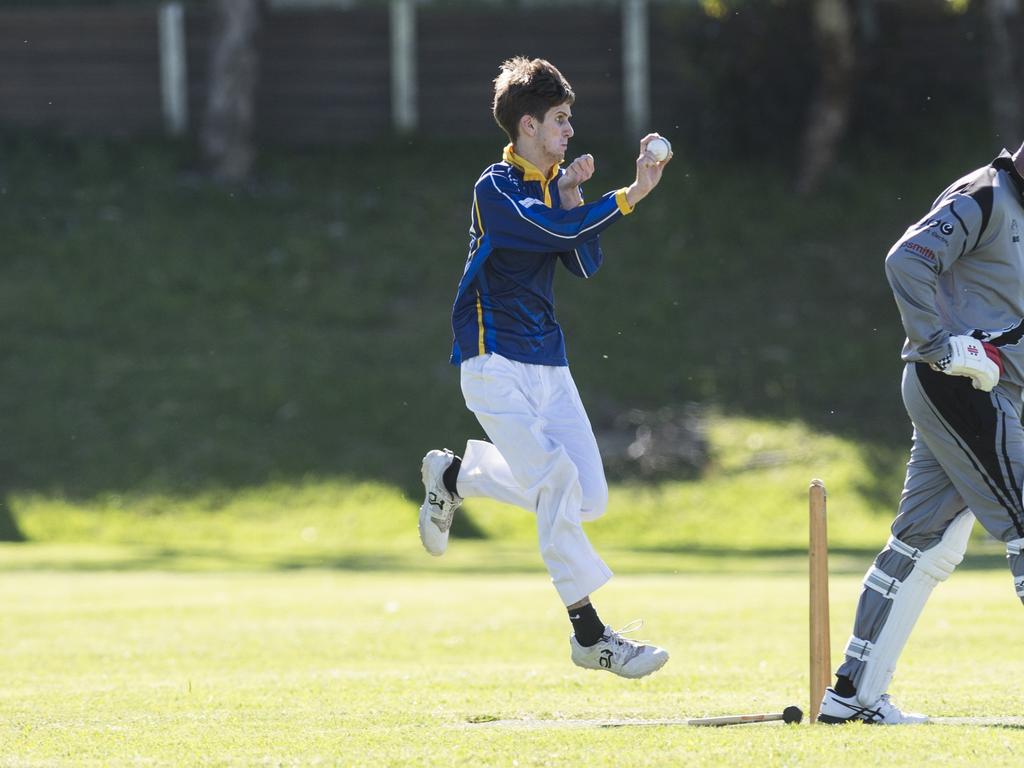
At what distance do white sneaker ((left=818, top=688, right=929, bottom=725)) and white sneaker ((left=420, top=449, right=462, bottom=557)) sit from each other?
5.65 ft

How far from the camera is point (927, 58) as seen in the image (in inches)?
961

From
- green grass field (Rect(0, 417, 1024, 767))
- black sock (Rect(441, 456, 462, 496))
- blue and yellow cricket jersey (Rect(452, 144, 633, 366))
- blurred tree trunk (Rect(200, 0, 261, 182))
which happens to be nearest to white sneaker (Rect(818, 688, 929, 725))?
green grass field (Rect(0, 417, 1024, 767))

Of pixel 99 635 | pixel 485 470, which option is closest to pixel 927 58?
pixel 99 635

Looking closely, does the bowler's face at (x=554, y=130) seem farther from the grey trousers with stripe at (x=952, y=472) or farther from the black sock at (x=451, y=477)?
the grey trousers with stripe at (x=952, y=472)

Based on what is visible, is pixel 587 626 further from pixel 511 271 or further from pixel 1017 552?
pixel 1017 552

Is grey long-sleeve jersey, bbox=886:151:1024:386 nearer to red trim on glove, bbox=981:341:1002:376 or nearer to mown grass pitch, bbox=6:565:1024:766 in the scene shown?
red trim on glove, bbox=981:341:1002:376

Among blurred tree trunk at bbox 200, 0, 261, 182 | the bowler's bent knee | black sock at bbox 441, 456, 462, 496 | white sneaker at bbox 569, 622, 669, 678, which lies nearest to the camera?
white sneaker at bbox 569, 622, 669, 678

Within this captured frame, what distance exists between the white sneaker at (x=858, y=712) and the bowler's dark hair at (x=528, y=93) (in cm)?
242

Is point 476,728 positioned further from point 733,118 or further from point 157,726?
point 733,118

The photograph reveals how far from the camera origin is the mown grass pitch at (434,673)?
5.84 metres

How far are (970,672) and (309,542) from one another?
1074cm

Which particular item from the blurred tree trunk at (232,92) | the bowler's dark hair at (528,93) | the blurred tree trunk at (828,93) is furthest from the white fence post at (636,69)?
the bowler's dark hair at (528,93)

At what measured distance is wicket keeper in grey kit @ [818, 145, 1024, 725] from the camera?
6008 mm

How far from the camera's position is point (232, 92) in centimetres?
2406
